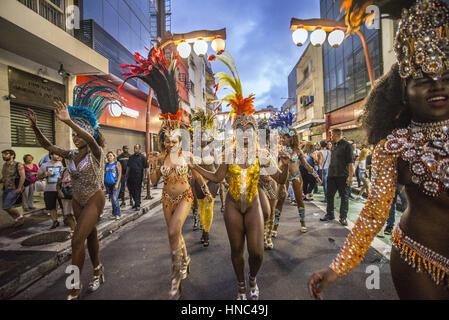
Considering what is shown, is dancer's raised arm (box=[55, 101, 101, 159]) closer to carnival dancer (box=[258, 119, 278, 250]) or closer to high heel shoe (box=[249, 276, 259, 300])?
carnival dancer (box=[258, 119, 278, 250])

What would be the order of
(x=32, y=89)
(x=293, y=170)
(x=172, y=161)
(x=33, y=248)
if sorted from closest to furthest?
(x=172, y=161), (x=33, y=248), (x=293, y=170), (x=32, y=89)

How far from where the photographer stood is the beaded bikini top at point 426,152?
124cm

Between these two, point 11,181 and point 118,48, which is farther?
point 118,48

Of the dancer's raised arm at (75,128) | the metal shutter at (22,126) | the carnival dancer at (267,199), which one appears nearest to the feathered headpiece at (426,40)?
the carnival dancer at (267,199)

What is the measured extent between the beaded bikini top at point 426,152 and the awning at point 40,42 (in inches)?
283

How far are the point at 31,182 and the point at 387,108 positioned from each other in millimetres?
8072

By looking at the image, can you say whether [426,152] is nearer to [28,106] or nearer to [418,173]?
[418,173]

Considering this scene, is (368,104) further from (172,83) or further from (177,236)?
(172,83)

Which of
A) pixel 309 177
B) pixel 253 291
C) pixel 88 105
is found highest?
pixel 88 105

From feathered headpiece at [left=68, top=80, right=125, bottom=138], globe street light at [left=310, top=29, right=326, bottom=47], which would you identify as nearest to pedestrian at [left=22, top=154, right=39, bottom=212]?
feathered headpiece at [left=68, top=80, right=125, bottom=138]

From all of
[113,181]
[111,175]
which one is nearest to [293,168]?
[113,181]

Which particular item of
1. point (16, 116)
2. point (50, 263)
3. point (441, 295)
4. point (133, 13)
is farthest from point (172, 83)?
point (133, 13)

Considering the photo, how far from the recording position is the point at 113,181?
6.37 metres

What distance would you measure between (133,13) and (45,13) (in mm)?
8032
